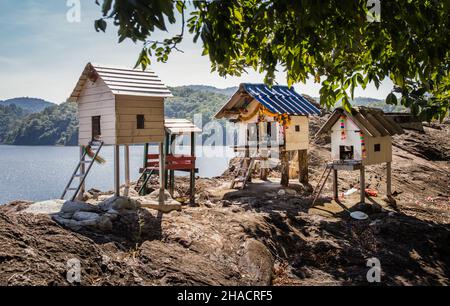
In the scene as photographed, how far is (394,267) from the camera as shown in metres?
8.61

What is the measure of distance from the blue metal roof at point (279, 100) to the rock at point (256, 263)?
27.3ft

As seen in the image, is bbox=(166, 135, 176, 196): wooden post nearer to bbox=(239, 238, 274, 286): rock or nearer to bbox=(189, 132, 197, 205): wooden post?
bbox=(189, 132, 197, 205): wooden post

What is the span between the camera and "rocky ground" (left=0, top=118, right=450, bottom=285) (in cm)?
600

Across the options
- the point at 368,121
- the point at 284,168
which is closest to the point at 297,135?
the point at 284,168

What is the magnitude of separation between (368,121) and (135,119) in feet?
27.7

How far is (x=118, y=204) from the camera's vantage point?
370 inches

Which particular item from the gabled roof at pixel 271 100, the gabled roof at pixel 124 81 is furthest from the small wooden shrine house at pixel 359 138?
the gabled roof at pixel 124 81

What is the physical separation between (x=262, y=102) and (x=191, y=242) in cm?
920

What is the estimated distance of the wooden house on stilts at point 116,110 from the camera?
10.2 m

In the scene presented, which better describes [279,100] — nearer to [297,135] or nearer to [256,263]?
[297,135]

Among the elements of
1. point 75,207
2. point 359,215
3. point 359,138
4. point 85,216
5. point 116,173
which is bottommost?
point 359,215

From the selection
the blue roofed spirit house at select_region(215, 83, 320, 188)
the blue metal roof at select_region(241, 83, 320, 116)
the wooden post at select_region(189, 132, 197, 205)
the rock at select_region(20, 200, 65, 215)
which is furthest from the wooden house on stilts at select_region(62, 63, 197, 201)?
the blue roofed spirit house at select_region(215, 83, 320, 188)

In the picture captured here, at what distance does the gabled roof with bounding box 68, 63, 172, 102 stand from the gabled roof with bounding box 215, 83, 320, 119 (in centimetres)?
602
